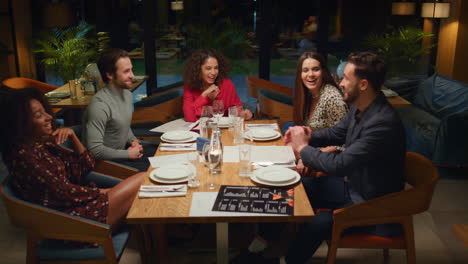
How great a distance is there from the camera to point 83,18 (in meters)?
7.35

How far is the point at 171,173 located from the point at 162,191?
173 millimetres

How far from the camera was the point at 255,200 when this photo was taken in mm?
2174

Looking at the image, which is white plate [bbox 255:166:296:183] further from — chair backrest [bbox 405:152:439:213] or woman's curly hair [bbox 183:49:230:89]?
woman's curly hair [bbox 183:49:230:89]

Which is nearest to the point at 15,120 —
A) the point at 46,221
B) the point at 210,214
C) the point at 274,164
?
the point at 46,221

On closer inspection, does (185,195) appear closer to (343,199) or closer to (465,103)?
(343,199)

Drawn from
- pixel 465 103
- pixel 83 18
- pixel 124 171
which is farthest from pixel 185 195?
pixel 83 18

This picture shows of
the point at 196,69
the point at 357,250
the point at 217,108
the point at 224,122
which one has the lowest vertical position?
the point at 357,250

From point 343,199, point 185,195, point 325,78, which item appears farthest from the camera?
point 325,78

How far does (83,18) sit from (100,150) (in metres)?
4.87

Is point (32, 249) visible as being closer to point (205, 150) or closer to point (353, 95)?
point (205, 150)

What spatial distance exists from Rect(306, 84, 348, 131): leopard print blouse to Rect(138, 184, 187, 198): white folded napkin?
4.89 ft

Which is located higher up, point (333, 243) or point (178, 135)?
point (178, 135)

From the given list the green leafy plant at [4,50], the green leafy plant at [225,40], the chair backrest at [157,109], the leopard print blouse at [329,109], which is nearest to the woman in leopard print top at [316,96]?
the leopard print blouse at [329,109]

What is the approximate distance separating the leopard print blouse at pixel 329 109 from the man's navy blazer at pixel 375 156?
0.85m
